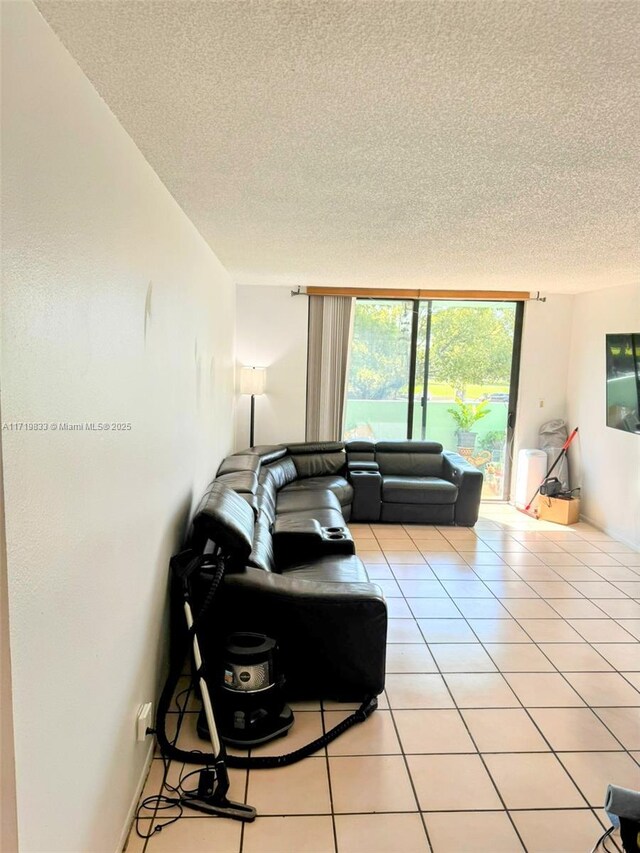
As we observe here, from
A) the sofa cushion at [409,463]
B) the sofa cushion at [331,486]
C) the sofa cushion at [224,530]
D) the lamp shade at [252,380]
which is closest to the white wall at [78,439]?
the sofa cushion at [224,530]

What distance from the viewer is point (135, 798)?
7.18ft

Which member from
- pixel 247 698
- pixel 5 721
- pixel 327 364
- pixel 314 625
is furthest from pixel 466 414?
pixel 5 721

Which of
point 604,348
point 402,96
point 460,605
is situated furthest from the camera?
point 604,348

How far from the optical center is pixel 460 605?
4020 millimetres

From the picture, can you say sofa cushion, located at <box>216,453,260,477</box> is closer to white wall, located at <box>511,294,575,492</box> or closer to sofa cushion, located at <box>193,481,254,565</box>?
sofa cushion, located at <box>193,481,254,565</box>

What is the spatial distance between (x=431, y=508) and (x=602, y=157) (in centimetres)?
431

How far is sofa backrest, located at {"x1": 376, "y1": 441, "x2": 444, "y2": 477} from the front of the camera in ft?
20.7

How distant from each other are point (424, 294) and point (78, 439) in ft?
18.0

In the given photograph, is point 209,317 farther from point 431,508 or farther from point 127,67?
point 431,508

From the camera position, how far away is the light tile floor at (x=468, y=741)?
6.98 feet

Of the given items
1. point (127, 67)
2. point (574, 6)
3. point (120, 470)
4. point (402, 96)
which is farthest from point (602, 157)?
point (120, 470)

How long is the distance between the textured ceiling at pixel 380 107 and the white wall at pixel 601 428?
2.77m

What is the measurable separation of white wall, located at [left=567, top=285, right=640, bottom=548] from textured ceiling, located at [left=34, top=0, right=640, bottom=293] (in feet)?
9.10

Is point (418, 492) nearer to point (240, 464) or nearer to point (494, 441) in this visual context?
point (494, 441)
